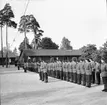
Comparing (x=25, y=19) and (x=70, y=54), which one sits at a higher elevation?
(x=25, y=19)

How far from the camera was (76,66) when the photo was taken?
48.6 ft

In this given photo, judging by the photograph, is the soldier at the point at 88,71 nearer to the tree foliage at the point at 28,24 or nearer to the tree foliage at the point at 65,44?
the tree foliage at the point at 28,24

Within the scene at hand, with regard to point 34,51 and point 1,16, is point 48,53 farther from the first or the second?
point 1,16

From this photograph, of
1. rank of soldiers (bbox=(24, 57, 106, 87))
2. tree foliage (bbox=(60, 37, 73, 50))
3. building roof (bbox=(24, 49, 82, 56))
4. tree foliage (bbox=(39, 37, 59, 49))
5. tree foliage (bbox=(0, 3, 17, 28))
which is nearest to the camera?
rank of soldiers (bbox=(24, 57, 106, 87))

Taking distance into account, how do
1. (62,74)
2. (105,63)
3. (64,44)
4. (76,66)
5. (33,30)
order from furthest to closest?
(64,44)
(33,30)
(62,74)
(76,66)
(105,63)

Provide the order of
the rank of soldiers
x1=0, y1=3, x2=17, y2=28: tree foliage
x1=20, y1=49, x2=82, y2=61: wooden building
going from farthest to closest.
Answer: x1=20, y1=49, x2=82, y2=61: wooden building → x1=0, y1=3, x2=17, y2=28: tree foliage → the rank of soldiers

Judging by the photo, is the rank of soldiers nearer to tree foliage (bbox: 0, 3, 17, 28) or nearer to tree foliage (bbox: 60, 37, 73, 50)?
tree foliage (bbox: 0, 3, 17, 28)

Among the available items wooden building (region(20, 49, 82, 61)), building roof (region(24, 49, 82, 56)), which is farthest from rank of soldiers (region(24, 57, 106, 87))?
building roof (region(24, 49, 82, 56))

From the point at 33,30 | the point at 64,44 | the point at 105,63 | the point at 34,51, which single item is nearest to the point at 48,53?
the point at 34,51

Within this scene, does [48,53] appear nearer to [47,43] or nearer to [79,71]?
[47,43]

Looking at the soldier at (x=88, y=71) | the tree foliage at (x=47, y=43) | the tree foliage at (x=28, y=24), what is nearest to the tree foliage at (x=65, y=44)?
the tree foliage at (x=47, y=43)

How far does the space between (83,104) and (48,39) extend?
8478cm

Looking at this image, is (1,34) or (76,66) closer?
(76,66)

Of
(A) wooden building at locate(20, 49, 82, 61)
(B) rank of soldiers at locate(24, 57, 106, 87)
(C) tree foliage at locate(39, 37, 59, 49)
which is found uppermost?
(C) tree foliage at locate(39, 37, 59, 49)
